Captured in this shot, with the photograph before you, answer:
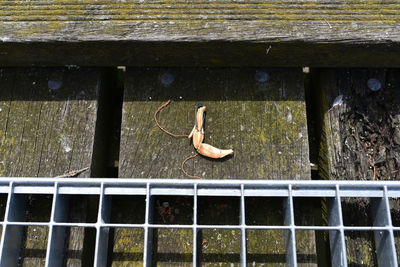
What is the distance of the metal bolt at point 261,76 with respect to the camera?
6.20 feet

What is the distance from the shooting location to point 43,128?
1.82m

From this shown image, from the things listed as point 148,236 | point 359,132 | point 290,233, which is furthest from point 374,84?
point 148,236

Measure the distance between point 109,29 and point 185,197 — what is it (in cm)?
92

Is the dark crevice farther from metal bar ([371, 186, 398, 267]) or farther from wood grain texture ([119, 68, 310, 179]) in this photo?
metal bar ([371, 186, 398, 267])

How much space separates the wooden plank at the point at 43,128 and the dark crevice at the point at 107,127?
6 centimetres

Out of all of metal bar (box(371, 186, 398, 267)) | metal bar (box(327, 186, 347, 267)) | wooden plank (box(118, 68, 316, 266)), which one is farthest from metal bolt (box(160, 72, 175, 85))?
metal bar (box(371, 186, 398, 267))

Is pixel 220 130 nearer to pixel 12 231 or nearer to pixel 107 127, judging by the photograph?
pixel 107 127

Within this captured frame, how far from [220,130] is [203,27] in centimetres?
53

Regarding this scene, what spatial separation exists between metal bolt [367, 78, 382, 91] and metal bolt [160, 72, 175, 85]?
1.09 metres

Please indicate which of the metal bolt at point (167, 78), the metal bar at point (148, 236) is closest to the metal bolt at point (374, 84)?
the metal bolt at point (167, 78)

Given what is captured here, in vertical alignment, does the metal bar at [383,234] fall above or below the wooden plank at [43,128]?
below

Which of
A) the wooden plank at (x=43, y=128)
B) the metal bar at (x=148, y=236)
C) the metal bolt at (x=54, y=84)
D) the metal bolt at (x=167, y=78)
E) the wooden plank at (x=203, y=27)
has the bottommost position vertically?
the metal bar at (x=148, y=236)

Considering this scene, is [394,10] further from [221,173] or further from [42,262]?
[42,262]

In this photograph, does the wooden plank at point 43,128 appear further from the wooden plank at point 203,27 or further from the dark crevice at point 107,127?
the wooden plank at point 203,27
